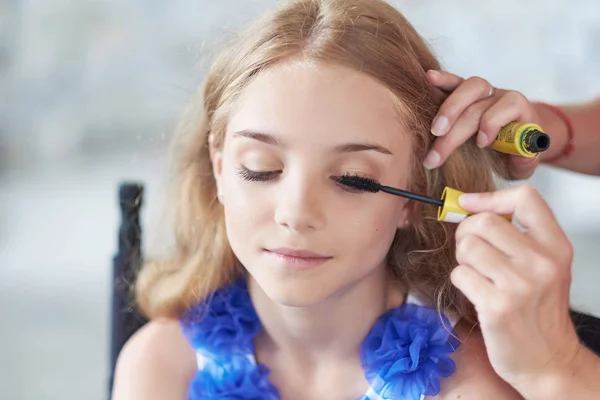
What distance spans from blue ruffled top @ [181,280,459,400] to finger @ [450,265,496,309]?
198 mm

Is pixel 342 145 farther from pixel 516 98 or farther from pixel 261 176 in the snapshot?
pixel 516 98

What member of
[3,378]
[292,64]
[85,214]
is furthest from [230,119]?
[85,214]

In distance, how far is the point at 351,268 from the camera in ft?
3.32

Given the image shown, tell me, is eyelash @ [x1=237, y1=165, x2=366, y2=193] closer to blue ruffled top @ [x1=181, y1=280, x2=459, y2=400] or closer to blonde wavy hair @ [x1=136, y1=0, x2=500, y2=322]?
blonde wavy hair @ [x1=136, y1=0, x2=500, y2=322]

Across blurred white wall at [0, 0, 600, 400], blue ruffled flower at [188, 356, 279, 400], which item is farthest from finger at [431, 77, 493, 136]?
blurred white wall at [0, 0, 600, 400]

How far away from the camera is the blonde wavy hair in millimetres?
1025

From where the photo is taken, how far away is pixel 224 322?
120 cm

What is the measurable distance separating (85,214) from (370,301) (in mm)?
1672

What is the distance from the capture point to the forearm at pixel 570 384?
91cm

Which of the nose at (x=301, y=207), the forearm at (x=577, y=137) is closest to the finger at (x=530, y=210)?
the nose at (x=301, y=207)

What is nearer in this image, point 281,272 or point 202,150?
point 281,272

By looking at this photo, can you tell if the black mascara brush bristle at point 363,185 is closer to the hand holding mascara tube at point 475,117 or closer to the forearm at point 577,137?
the hand holding mascara tube at point 475,117

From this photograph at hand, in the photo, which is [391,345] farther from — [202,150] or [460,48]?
[460,48]

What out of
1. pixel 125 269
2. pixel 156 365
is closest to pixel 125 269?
pixel 125 269
